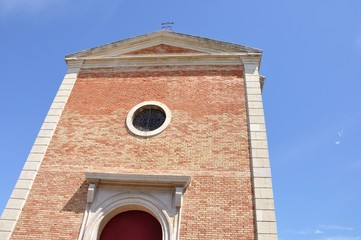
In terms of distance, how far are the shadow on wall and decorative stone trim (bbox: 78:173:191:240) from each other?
0.18m

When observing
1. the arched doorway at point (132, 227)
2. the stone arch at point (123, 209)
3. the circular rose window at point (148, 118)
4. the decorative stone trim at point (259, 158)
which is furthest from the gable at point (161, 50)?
the arched doorway at point (132, 227)

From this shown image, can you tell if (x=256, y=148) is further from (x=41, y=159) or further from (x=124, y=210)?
(x=41, y=159)

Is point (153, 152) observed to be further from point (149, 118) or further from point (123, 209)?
point (123, 209)

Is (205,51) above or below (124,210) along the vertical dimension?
above

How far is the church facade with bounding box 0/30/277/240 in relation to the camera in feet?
22.4

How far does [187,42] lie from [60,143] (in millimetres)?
5113

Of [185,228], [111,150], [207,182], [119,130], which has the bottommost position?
[185,228]

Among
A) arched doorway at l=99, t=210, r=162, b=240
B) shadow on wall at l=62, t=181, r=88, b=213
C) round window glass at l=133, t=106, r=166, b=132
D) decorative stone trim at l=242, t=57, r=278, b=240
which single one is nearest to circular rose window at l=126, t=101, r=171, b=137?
round window glass at l=133, t=106, r=166, b=132

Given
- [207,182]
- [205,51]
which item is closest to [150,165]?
[207,182]

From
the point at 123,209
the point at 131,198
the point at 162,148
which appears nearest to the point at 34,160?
the point at 123,209

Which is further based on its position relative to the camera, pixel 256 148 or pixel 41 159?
pixel 41 159

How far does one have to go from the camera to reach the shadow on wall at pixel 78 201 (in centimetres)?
707

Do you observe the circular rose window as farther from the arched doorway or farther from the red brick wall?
the arched doorway

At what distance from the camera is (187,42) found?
33.8 ft
